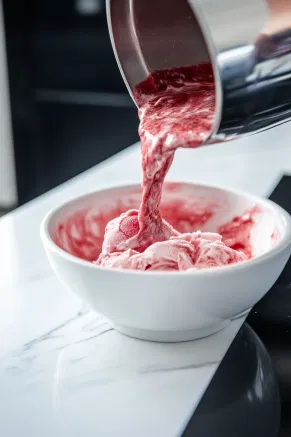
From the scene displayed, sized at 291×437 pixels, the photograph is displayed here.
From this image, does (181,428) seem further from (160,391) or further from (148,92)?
(148,92)

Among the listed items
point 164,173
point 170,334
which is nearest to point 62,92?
point 164,173

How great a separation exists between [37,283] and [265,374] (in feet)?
1.19

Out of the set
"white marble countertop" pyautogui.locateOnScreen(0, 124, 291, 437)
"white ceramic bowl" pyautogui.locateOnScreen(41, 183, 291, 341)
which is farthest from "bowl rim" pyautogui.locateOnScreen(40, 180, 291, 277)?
"white marble countertop" pyautogui.locateOnScreen(0, 124, 291, 437)

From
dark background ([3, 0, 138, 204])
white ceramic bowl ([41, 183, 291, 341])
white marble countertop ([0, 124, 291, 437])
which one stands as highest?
white ceramic bowl ([41, 183, 291, 341])

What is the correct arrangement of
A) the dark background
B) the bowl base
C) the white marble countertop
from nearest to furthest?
1. the white marble countertop
2. the bowl base
3. the dark background

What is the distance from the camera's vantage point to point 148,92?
927mm

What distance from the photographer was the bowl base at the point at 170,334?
2.58 feet

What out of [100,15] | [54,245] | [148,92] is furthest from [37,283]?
[100,15]

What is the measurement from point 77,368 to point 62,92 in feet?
7.41

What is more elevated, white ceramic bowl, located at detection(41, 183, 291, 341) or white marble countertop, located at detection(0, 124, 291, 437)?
white ceramic bowl, located at detection(41, 183, 291, 341)

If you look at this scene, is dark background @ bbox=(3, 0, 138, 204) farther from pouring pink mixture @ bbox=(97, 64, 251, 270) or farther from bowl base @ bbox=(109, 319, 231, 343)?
bowl base @ bbox=(109, 319, 231, 343)

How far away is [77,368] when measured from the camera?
0.75 m

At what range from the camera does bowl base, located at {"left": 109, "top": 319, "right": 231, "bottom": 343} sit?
785 mm

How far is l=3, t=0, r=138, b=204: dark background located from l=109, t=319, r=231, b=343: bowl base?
2063 millimetres
